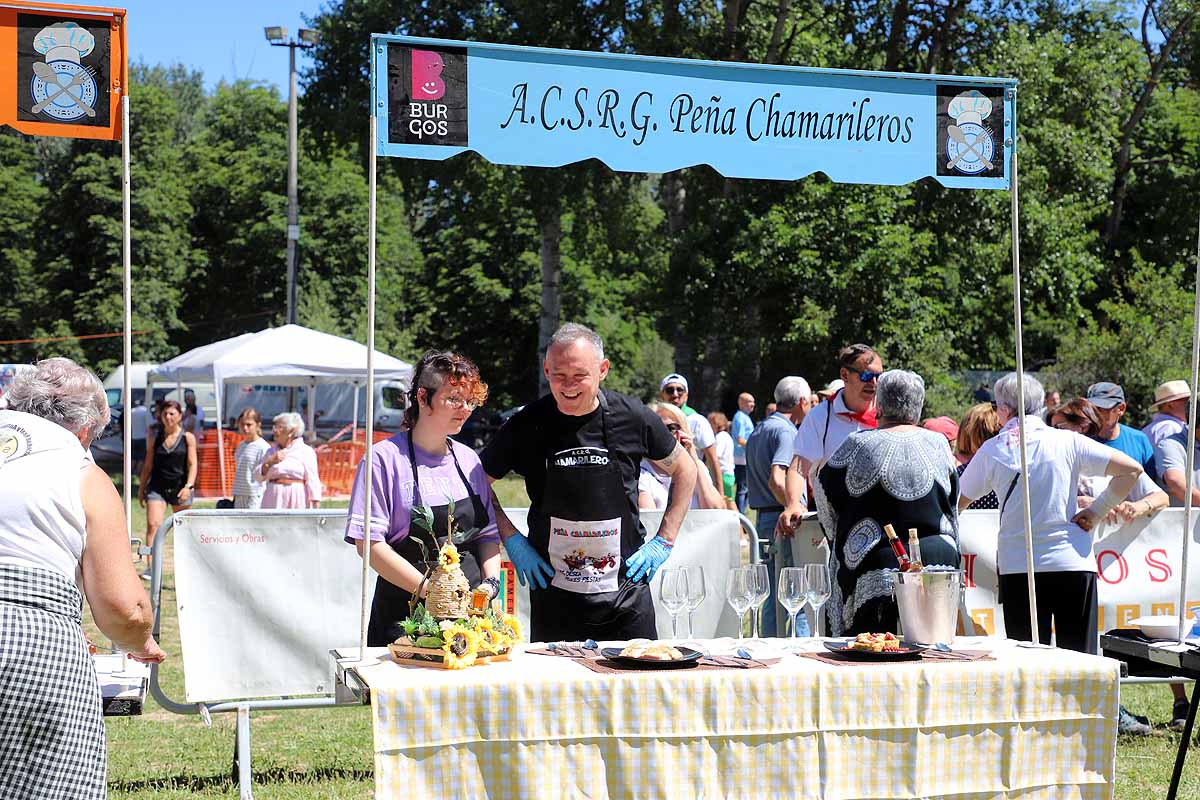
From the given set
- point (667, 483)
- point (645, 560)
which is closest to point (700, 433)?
point (667, 483)

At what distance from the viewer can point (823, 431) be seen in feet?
22.6

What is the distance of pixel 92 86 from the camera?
4.70 m

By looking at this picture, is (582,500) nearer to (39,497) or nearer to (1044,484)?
(39,497)

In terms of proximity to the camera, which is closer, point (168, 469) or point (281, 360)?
point (168, 469)

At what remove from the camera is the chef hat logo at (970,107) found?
17.6ft

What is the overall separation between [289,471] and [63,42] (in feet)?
20.5

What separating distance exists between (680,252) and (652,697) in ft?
74.9

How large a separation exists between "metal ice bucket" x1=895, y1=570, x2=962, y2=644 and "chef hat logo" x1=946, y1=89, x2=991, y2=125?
2.21 metres

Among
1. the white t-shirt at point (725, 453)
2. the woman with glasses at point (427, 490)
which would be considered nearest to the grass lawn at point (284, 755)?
the woman with glasses at point (427, 490)

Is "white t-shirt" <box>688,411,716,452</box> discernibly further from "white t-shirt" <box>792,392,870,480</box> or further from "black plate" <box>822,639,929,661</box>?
"black plate" <box>822,639,929,661</box>

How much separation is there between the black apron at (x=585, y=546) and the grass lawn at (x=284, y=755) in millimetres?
1772

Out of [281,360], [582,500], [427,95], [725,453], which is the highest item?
[427,95]

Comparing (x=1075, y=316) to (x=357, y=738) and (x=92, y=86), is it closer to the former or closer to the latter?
(x=357, y=738)

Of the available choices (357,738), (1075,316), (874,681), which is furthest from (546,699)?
(1075,316)
